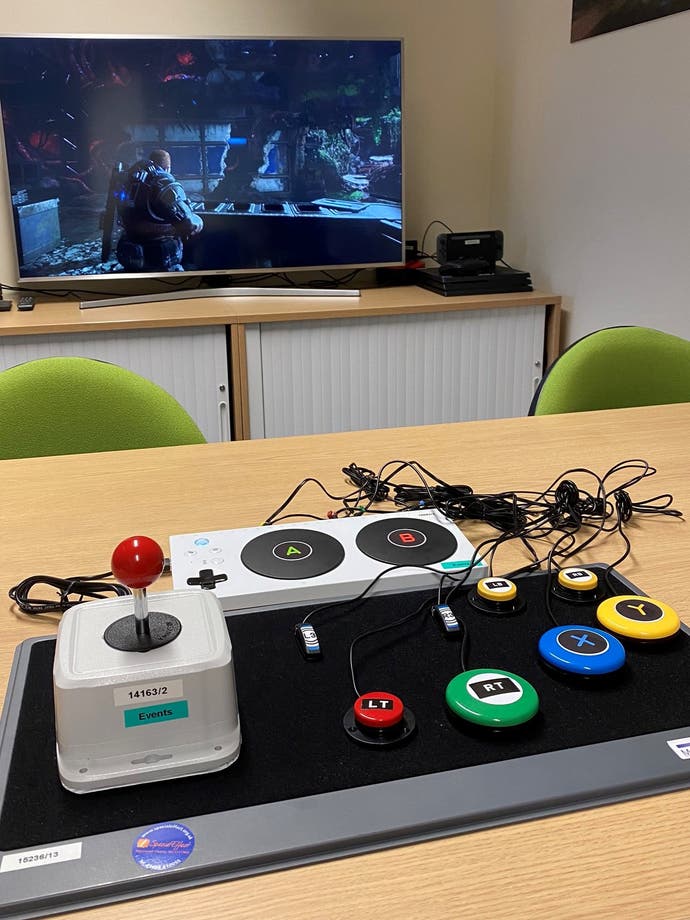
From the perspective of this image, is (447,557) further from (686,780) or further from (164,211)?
(164,211)

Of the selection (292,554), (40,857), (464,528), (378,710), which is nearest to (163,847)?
(40,857)

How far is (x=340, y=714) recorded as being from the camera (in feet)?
2.14

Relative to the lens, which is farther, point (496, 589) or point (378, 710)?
point (496, 589)

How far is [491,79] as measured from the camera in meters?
3.30

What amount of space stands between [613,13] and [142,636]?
2612 millimetres

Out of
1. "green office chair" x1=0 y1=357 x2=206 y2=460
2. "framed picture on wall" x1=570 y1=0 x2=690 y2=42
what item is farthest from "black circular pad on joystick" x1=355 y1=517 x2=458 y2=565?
"framed picture on wall" x1=570 y1=0 x2=690 y2=42

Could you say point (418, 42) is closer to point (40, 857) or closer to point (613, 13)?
point (613, 13)

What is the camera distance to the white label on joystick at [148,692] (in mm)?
565

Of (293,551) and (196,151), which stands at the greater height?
(196,151)

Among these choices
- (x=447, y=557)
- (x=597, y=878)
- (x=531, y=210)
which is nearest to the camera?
(x=597, y=878)

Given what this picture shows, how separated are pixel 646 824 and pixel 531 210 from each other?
289 cm

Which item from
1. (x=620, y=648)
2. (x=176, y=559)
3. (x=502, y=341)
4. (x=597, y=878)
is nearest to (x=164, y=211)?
(x=502, y=341)

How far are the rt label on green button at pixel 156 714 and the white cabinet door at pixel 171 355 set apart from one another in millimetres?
2166

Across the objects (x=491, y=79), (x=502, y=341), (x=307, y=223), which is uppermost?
(x=491, y=79)
